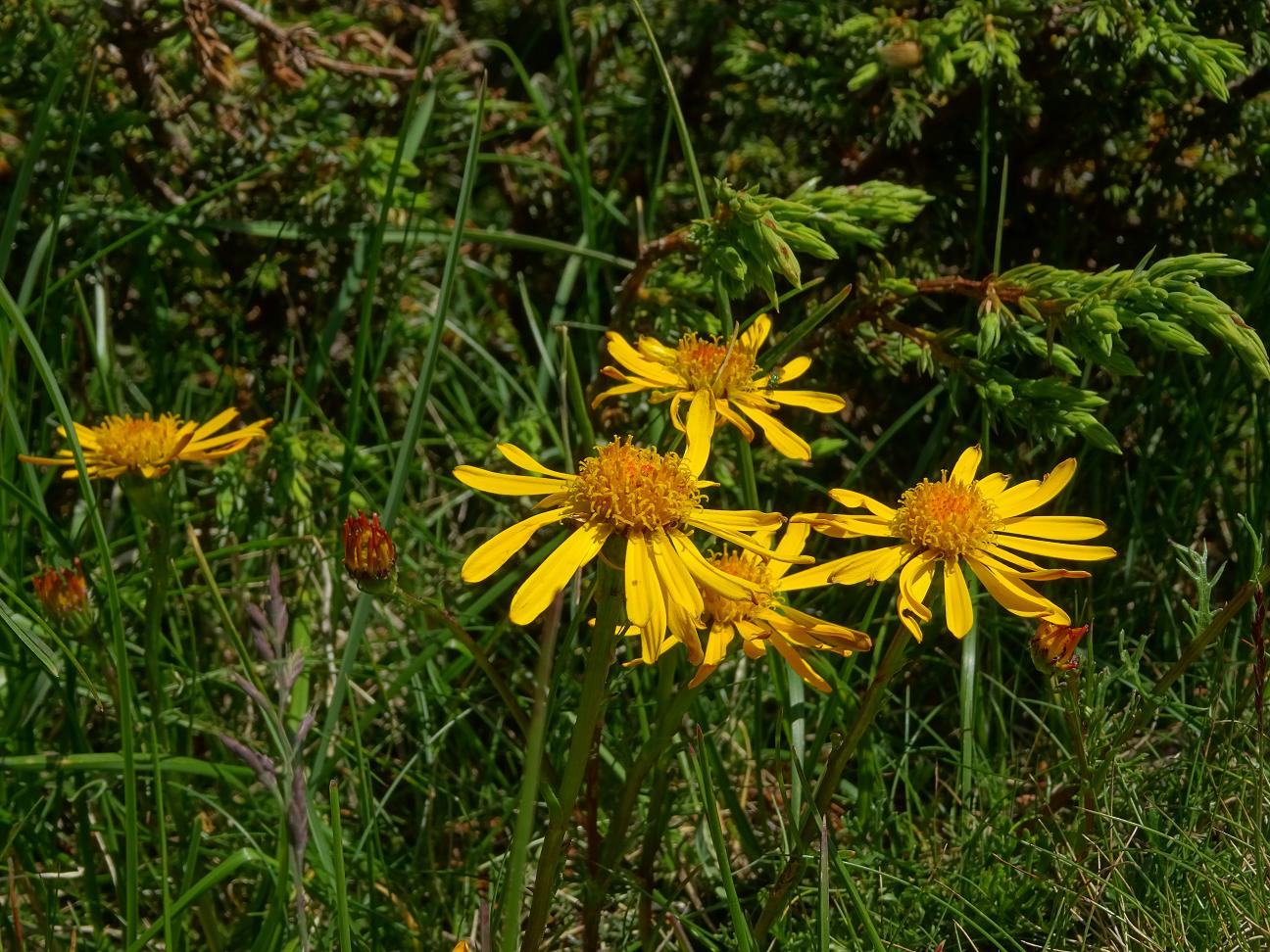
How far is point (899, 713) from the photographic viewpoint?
2.14 m

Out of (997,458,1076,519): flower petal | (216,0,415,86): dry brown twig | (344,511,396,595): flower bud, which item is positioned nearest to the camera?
(344,511,396,595): flower bud

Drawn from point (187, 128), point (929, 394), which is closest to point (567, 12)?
point (187, 128)

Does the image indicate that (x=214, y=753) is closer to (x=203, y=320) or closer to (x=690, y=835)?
(x=690, y=835)

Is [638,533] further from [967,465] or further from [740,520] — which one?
[967,465]

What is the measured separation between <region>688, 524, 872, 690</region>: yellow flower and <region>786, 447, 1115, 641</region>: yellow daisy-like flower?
0.06m

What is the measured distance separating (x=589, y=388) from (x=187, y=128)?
1.06 metres

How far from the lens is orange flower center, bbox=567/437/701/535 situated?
1.35m

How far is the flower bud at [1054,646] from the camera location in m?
1.41

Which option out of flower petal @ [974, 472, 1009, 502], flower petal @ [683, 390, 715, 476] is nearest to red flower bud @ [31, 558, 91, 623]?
flower petal @ [683, 390, 715, 476]

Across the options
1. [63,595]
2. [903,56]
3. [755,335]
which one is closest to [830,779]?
[755,335]

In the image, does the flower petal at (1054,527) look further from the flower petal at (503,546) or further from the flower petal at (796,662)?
the flower petal at (503,546)

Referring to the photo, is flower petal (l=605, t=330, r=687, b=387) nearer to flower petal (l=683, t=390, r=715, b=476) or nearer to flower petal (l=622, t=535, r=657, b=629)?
flower petal (l=683, t=390, r=715, b=476)

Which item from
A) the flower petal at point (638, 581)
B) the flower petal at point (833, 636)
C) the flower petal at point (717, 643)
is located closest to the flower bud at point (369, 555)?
the flower petal at point (638, 581)

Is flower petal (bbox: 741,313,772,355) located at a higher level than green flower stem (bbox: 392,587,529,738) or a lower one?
higher
